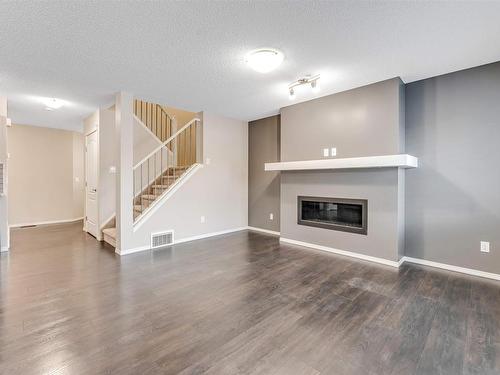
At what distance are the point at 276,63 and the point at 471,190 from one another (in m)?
2.94

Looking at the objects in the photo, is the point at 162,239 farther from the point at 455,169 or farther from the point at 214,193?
the point at 455,169

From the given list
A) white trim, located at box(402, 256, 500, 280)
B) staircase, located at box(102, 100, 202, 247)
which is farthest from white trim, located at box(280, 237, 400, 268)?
staircase, located at box(102, 100, 202, 247)

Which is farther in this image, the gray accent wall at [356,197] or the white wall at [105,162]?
the white wall at [105,162]

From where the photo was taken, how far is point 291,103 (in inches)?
182

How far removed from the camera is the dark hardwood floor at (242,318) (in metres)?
1.68

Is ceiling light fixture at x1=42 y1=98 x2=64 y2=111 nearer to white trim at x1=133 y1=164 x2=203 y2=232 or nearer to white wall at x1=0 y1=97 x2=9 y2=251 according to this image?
white wall at x1=0 y1=97 x2=9 y2=251

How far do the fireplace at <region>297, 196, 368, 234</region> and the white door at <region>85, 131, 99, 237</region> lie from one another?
165 inches

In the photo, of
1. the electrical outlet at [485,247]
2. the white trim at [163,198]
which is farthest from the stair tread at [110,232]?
the electrical outlet at [485,247]

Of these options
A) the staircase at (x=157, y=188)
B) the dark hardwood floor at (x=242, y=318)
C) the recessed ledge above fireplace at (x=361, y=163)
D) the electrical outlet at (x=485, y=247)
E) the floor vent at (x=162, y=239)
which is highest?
the recessed ledge above fireplace at (x=361, y=163)

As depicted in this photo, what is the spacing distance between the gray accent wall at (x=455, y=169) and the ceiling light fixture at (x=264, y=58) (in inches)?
87.5

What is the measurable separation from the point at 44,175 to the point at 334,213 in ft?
24.2

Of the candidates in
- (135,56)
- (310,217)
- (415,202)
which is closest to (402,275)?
(415,202)

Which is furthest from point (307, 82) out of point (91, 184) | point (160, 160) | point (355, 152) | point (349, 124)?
point (91, 184)

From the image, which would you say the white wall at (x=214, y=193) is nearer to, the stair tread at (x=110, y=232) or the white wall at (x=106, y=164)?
the stair tread at (x=110, y=232)
